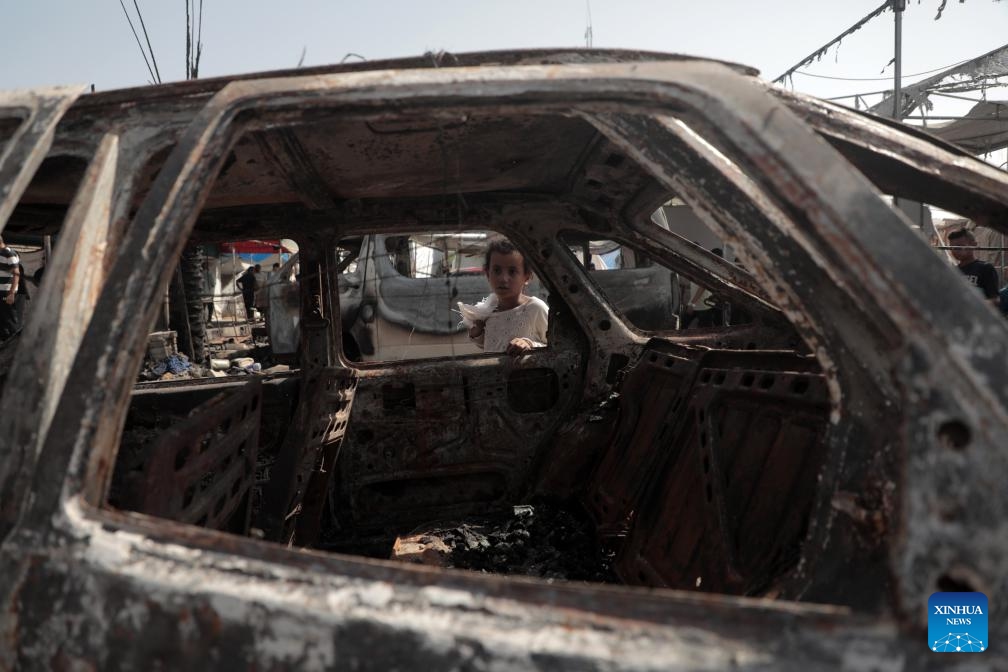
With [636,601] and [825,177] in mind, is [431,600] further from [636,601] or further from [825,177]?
[825,177]

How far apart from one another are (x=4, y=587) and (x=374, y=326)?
6.93 metres

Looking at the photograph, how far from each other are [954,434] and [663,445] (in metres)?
1.42

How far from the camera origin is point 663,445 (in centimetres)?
220

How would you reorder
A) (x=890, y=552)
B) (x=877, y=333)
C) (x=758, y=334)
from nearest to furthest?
(x=890, y=552) < (x=877, y=333) < (x=758, y=334)

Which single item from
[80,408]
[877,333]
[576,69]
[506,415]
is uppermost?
[576,69]

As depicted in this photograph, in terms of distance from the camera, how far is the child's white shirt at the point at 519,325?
11.2ft

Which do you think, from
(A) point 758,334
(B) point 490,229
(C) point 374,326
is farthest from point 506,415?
(C) point 374,326

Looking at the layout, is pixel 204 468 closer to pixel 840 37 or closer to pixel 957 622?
pixel 957 622

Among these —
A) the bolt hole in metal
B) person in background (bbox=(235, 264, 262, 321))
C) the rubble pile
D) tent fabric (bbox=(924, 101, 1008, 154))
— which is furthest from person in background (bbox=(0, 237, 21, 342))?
tent fabric (bbox=(924, 101, 1008, 154))

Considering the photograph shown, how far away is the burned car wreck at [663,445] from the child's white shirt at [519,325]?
4.41 ft

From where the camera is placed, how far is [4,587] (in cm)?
97

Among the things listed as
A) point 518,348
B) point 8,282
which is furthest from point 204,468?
point 8,282

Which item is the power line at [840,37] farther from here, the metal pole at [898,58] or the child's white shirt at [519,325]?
the child's white shirt at [519,325]

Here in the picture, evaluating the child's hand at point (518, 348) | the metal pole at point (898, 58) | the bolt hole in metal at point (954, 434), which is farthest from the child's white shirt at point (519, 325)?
the metal pole at point (898, 58)
